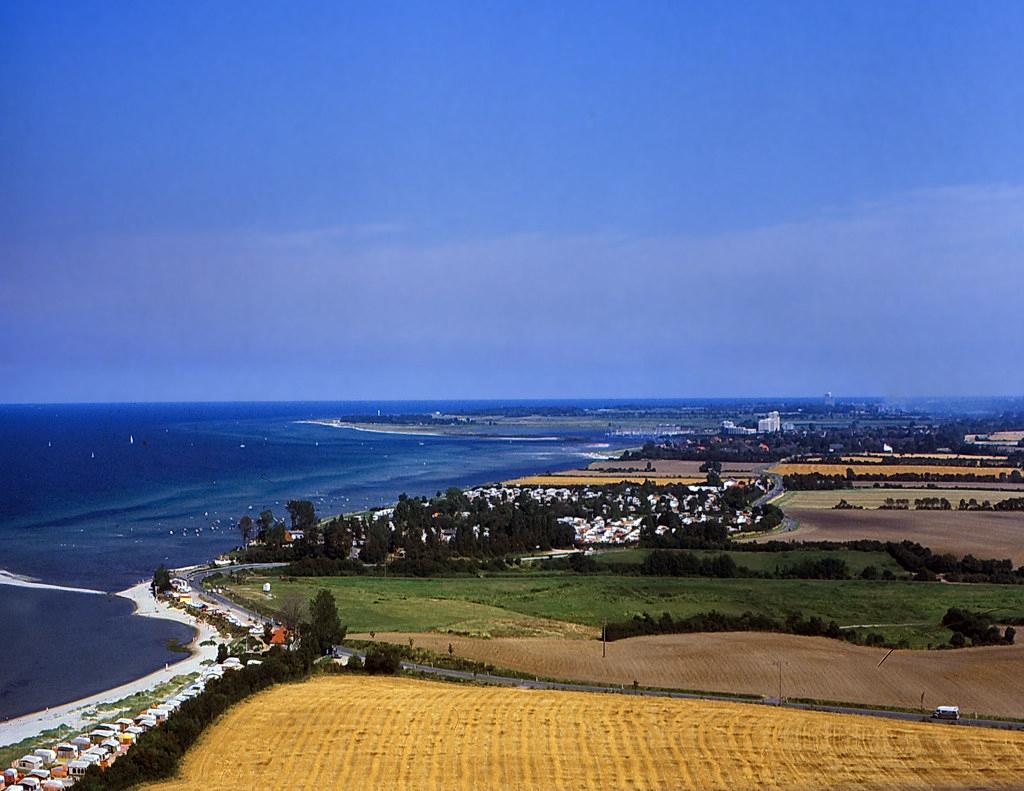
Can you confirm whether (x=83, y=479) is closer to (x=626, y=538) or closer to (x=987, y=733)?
(x=626, y=538)

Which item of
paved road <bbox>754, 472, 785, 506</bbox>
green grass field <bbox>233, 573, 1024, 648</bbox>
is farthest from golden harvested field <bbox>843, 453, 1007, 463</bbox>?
green grass field <bbox>233, 573, 1024, 648</bbox>

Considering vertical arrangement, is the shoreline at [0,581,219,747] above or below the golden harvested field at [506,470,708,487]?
below

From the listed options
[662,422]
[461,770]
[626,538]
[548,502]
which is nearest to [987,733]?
[461,770]

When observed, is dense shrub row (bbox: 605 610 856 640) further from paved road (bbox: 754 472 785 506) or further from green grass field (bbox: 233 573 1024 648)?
paved road (bbox: 754 472 785 506)

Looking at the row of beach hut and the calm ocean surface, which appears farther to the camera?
the calm ocean surface

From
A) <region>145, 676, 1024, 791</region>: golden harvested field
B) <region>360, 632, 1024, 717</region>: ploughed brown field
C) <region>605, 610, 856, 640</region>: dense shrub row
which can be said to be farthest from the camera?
<region>605, 610, 856, 640</region>: dense shrub row

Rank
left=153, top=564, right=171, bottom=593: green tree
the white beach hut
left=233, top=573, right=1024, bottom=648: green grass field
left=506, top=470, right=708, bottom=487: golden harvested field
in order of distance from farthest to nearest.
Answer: left=506, top=470, right=708, bottom=487: golden harvested field < left=153, top=564, right=171, bottom=593: green tree < left=233, top=573, right=1024, bottom=648: green grass field < the white beach hut

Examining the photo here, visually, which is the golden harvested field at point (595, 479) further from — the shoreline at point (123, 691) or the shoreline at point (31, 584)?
the shoreline at point (123, 691)
